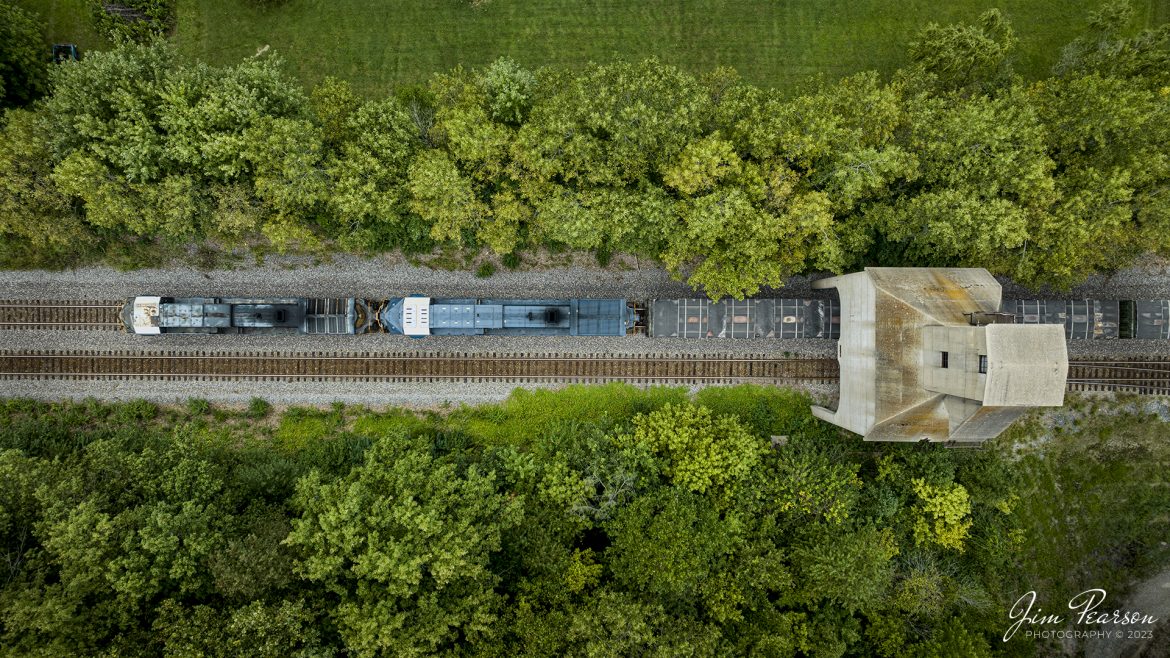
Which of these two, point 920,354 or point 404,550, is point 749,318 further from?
point 404,550

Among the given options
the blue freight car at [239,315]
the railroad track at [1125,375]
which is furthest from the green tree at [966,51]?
the blue freight car at [239,315]

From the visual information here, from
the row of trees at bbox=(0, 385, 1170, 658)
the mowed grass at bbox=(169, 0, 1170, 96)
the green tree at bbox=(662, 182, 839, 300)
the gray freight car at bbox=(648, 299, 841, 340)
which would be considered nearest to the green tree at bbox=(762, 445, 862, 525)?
the row of trees at bbox=(0, 385, 1170, 658)

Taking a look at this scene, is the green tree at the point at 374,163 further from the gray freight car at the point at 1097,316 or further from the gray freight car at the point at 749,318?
the gray freight car at the point at 1097,316

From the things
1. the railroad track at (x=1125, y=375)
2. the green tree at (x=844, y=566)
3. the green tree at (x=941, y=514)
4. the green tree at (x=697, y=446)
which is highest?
the railroad track at (x=1125, y=375)

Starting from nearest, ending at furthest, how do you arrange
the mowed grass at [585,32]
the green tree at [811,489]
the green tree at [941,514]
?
the green tree at [811,489], the green tree at [941,514], the mowed grass at [585,32]

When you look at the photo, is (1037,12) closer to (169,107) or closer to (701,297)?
(701,297)

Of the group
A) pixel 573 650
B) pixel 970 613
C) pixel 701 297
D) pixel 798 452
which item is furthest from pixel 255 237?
pixel 970 613

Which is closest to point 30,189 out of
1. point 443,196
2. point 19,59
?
point 19,59

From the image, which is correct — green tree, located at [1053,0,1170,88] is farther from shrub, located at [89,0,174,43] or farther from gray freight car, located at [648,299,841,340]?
shrub, located at [89,0,174,43]
